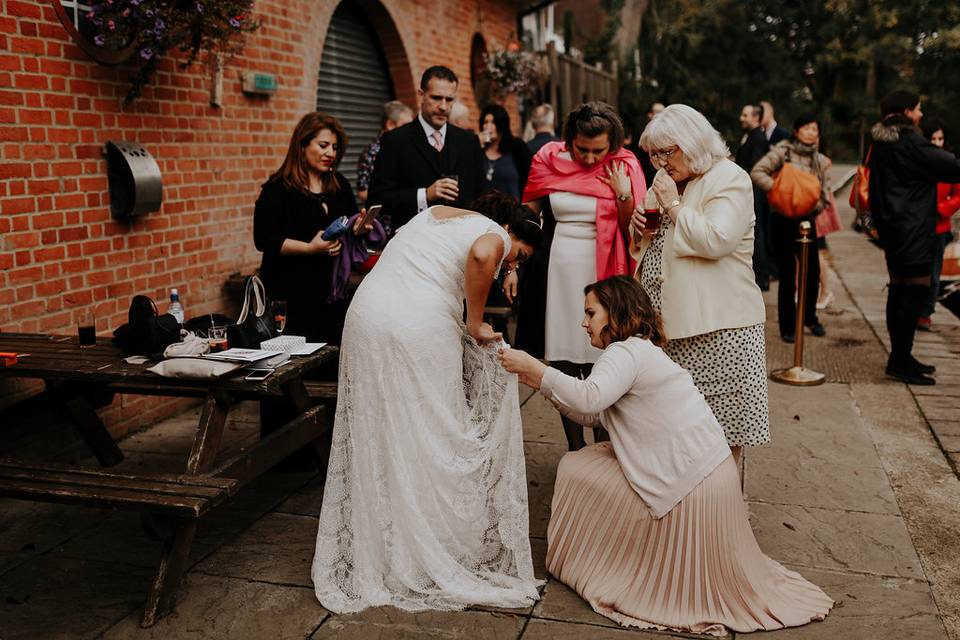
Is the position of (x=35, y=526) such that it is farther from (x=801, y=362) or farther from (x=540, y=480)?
(x=801, y=362)

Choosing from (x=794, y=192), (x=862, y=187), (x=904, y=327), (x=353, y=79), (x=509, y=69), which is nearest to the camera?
(x=904, y=327)

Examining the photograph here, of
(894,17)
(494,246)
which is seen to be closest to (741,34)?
(894,17)

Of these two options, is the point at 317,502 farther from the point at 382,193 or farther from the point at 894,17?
the point at 894,17

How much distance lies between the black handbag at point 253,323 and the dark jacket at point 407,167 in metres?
1.42

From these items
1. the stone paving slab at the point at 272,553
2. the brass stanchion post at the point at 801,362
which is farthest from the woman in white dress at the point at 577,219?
the brass stanchion post at the point at 801,362

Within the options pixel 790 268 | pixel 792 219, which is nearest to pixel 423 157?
pixel 792 219

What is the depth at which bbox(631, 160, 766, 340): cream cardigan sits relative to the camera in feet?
12.3

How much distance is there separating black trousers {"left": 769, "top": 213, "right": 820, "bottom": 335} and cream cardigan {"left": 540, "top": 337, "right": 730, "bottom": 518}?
4.49 meters

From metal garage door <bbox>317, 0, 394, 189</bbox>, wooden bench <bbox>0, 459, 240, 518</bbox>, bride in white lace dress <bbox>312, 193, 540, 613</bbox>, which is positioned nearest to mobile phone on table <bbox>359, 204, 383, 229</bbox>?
bride in white lace dress <bbox>312, 193, 540, 613</bbox>

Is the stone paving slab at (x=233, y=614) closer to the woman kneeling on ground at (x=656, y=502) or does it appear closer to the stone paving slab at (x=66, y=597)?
the stone paving slab at (x=66, y=597)

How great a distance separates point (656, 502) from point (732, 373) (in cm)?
90

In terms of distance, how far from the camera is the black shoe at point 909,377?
6.51 m

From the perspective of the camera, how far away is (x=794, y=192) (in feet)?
23.6

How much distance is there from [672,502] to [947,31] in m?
32.6
